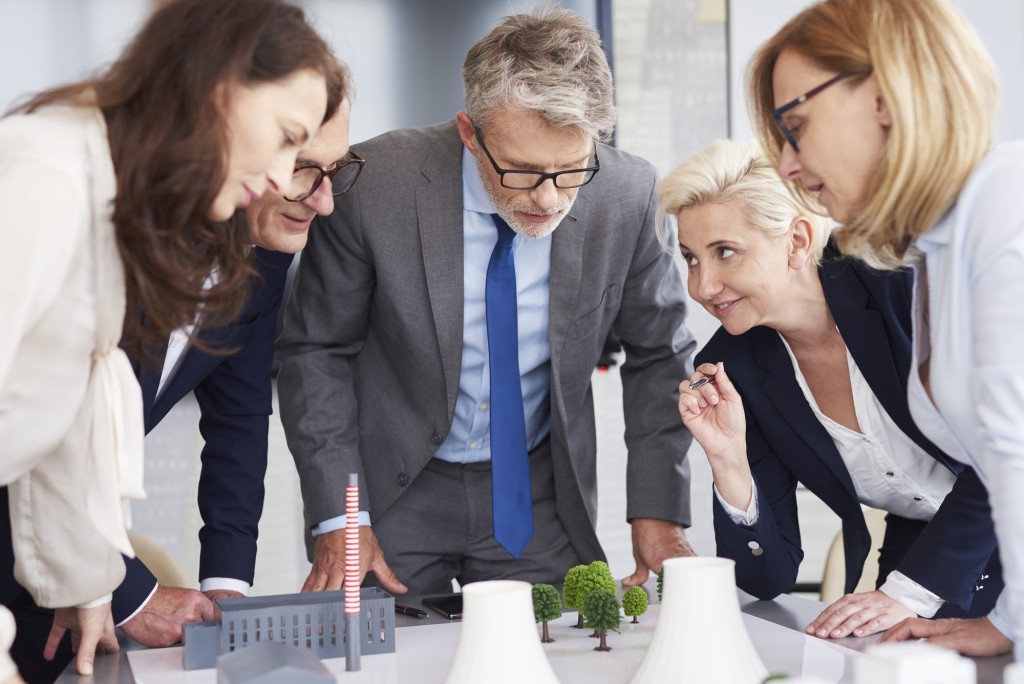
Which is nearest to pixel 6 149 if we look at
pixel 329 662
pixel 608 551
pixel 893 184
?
pixel 329 662

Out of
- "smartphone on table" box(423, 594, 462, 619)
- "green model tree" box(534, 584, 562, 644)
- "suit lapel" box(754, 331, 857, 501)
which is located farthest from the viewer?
"suit lapel" box(754, 331, 857, 501)

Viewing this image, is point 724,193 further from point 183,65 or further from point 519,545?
point 183,65

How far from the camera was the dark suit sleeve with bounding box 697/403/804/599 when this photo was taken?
84.7 inches

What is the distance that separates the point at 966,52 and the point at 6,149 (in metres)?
1.21

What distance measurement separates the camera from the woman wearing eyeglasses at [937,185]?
4.32 ft

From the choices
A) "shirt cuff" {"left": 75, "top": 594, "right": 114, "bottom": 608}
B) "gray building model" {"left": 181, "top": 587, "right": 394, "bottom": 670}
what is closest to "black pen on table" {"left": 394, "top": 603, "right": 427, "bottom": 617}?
"gray building model" {"left": 181, "top": 587, "right": 394, "bottom": 670}

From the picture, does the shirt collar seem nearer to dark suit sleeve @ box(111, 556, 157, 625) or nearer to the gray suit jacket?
the gray suit jacket

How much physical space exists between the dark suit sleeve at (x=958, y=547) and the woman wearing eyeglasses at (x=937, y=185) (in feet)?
0.80

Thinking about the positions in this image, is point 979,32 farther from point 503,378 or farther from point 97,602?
point 97,602

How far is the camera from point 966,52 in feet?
4.83

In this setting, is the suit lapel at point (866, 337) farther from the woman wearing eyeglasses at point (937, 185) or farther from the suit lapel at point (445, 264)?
the suit lapel at point (445, 264)

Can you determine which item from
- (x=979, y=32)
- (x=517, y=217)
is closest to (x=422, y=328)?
(x=517, y=217)

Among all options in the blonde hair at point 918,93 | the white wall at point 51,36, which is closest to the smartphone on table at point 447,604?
the blonde hair at point 918,93

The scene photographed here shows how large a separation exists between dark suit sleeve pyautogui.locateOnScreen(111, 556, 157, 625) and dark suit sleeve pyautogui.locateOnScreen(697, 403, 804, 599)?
108cm
